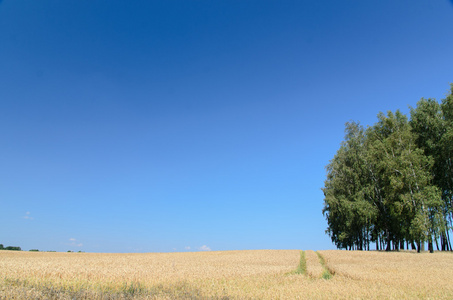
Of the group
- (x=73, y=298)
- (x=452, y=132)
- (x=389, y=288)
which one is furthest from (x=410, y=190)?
(x=73, y=298)

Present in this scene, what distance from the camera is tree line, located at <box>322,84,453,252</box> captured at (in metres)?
36.4

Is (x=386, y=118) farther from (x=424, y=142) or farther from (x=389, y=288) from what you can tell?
(x=389, y=288)

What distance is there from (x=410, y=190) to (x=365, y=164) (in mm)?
9974

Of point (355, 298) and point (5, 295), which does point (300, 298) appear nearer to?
point (355, 298)

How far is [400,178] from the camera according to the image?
3831cm

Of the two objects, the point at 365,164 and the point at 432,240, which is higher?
the point at 365,164

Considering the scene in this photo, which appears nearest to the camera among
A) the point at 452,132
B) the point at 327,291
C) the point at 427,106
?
the point at 327,291

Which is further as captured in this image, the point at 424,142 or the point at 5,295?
the point at 424,142

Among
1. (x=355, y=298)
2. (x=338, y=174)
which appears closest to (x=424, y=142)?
(x=338, y=174)

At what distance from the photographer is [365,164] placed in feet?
153

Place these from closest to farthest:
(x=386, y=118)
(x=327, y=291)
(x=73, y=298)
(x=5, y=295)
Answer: (x=5, y=295)
(x=73, y=298)
(x=327, y=291)
(x=386, y=118)

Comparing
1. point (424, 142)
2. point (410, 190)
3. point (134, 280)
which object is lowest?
point (134, 280)

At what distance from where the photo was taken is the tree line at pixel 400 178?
1435 inches

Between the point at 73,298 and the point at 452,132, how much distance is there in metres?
43.4
